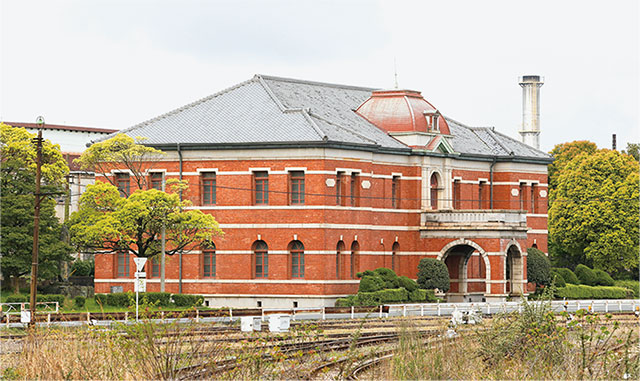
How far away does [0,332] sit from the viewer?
129 feet

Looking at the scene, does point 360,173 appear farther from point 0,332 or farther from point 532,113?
point 532,113

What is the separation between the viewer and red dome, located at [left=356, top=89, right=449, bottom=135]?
67.5 metres

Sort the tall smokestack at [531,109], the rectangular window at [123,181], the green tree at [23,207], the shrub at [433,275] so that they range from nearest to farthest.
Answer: the green tree at [23,207] < the rectangular window at [123,181] < the shrub at [433,275] < the tall smokestack at [531,109]

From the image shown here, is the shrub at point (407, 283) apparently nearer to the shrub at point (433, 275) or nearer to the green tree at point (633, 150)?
the shrub at point (433, 275)

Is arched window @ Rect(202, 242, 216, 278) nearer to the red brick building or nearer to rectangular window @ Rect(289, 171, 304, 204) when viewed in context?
the red brick building

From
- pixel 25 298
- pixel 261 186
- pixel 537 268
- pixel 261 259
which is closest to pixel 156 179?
pixel 261 186

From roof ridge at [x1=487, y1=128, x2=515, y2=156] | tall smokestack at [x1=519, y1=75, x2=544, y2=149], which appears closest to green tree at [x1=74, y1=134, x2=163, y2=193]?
roof ridge at [x1=487, y1=128, x2=515, y2=156]

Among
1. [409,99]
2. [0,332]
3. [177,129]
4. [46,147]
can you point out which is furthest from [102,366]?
[409,99]

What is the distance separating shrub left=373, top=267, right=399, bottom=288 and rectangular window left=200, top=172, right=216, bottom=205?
9.15m

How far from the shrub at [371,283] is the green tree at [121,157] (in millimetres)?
11991

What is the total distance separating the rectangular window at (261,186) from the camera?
6112 centimetres

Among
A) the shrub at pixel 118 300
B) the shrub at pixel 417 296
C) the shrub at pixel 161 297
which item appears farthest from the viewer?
the shrub at pixel 417 296

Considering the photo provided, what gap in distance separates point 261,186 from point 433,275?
10534mm

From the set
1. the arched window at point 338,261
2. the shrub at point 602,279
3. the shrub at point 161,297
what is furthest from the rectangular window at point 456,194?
the shrub at point 161,297
